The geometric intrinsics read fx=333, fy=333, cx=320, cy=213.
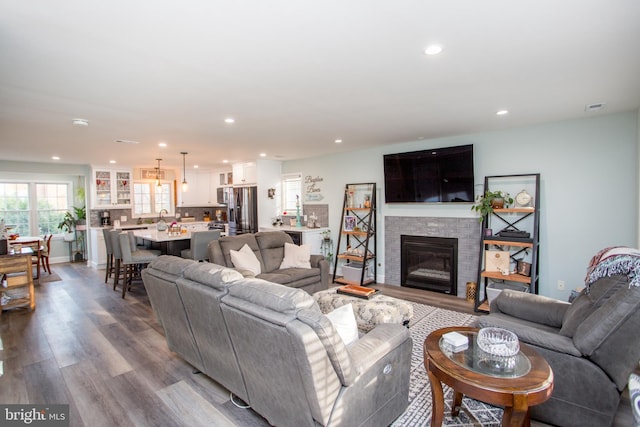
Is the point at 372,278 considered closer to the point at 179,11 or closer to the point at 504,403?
the point at 504,403

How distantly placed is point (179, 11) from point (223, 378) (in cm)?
236

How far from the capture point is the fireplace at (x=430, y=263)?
518 cm

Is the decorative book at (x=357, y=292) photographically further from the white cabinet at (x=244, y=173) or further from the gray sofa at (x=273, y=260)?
the white cabinet at (x=244, y=173)

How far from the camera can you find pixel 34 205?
7934 mm

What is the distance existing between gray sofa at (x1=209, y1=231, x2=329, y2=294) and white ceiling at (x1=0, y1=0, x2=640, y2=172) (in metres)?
1.54

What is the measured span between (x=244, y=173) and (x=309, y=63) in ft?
18.1

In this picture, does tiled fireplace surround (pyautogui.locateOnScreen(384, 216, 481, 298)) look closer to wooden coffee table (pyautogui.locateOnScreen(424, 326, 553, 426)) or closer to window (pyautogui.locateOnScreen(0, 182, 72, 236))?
wooden coffee table (pyautogui.locateOnScreen(424, 326, 553, 426))

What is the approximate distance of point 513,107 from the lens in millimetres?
3438

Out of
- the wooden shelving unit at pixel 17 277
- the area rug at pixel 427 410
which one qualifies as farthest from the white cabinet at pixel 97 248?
the area rug at pixel 427 410

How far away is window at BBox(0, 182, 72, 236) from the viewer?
7.64m

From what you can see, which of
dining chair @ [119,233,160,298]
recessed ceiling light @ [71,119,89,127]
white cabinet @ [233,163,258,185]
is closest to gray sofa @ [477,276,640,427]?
recessed ceiling light @ [71,119,89,127]

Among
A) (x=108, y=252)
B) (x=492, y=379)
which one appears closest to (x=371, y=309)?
(x=492, y=379)

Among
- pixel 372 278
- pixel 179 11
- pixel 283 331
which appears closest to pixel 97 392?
pixel 283 331

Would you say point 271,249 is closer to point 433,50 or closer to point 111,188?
point 433,50
